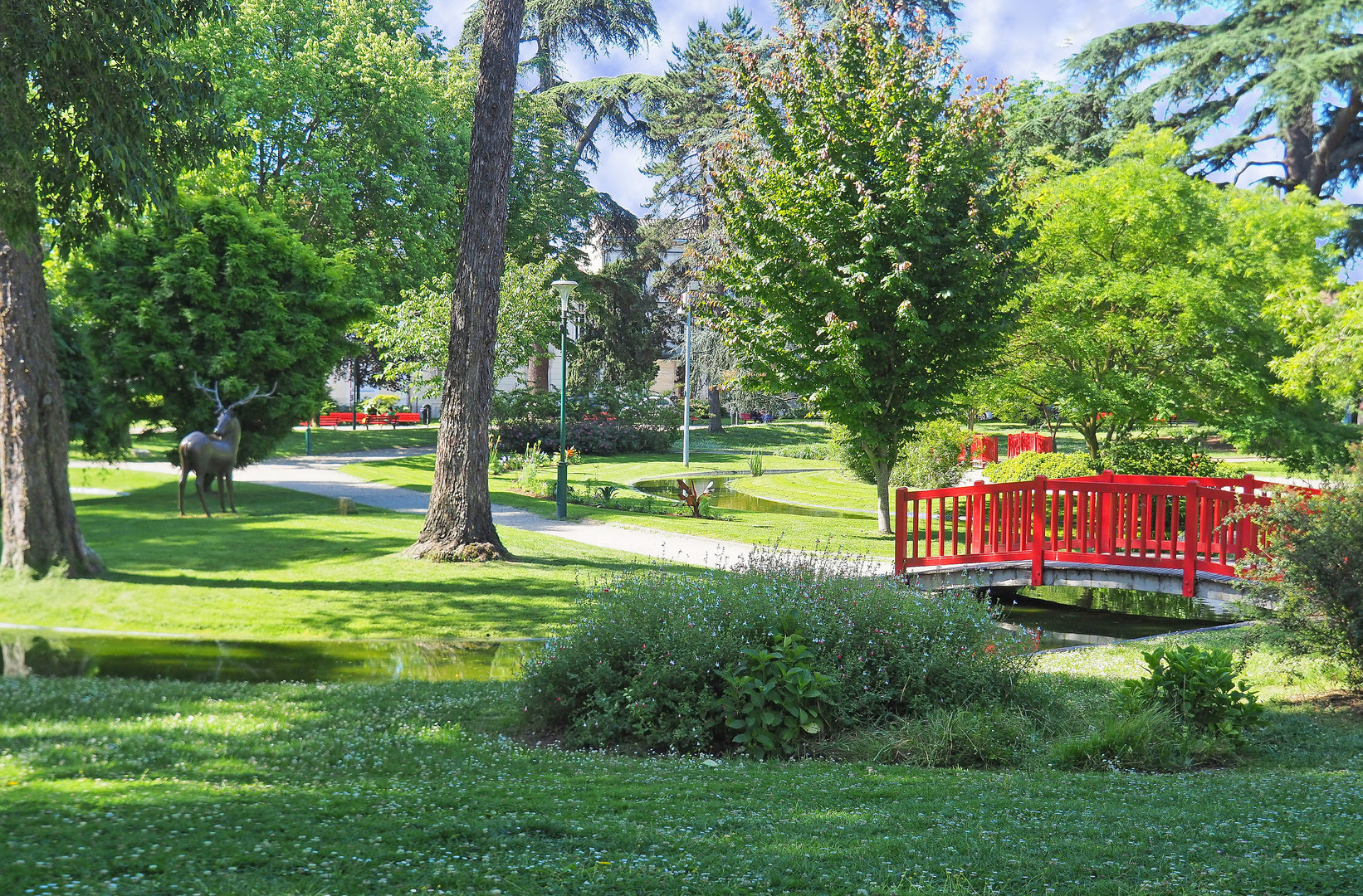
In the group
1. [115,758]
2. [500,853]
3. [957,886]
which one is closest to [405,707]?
[115,758]

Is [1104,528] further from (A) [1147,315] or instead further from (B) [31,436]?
(B) [31,436]

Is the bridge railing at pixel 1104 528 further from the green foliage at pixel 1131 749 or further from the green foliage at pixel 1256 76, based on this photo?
the green foliage at pixel 1256 76

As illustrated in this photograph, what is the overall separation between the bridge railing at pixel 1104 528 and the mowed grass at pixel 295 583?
5.10 meters

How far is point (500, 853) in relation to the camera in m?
3.97

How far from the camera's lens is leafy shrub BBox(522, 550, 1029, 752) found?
6.64 meters

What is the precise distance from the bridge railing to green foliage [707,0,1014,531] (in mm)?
3410

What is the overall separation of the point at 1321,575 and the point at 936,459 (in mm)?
18703

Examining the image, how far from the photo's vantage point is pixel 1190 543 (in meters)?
11.7

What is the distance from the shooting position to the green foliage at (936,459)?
25391mm

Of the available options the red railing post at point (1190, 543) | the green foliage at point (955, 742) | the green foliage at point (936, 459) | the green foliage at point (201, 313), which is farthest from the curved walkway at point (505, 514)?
the green foliage at point (936, 459)

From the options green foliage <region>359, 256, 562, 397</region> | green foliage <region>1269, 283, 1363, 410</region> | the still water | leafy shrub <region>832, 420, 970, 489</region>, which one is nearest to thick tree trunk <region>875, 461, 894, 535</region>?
leafy shrub <region>832, 420, 970, 489</region>

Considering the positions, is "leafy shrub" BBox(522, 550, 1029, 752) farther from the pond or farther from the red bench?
the red bench

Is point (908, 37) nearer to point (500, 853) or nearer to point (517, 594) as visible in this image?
point (517, 594)

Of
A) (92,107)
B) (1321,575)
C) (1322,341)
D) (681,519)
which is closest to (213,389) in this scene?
(681,519)
